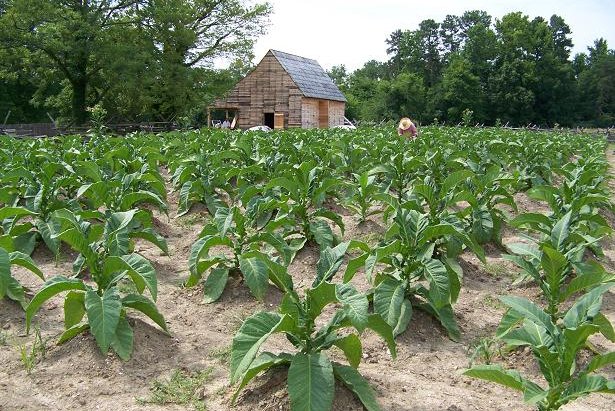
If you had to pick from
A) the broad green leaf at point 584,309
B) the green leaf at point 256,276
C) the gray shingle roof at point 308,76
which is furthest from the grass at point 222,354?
the gray shingle roof at point 308,76

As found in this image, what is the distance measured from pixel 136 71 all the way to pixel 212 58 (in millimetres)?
8535

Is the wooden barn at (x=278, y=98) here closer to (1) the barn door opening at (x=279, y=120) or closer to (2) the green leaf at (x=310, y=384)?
(1) the barn door opening at (x=279, y=120)

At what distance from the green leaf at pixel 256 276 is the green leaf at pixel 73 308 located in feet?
3.95

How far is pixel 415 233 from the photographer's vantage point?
175 inches

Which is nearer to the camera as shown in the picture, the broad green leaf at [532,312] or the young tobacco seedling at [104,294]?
the broad green leaf at [532,312]

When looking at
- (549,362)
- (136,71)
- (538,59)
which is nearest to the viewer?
(549,362)

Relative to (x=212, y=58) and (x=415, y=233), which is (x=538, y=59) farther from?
(x=415, y=233)

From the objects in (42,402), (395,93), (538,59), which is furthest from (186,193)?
(538,59)

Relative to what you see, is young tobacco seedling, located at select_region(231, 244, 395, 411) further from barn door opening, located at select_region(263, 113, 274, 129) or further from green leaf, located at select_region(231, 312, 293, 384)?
barn door opening, located at select_region(263, 113, 274, 129)

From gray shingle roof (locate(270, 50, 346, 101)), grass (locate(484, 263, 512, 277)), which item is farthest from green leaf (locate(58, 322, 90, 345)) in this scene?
gray shingle roof (locate(270, 50, 346, 101))

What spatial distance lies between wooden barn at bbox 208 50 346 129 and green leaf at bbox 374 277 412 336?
3801 cm

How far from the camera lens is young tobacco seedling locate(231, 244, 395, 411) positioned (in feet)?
9.54

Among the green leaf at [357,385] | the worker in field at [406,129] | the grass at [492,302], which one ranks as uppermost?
the worker in field at [406,129]

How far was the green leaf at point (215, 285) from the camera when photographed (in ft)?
15.9
